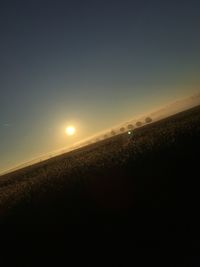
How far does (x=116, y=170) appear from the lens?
46.1 feet

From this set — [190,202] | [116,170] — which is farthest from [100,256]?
[116,170]

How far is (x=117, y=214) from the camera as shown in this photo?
36.6 ft

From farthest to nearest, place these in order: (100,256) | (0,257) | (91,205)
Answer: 1. (91,205)
2. (0,257)
3. (100,256)

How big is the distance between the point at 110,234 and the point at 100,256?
A: 3.33 feet

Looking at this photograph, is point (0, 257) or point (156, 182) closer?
point (0, 257)

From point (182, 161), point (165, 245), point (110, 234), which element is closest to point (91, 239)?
point (110, 234)

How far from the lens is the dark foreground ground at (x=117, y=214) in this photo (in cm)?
884

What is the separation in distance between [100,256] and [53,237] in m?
2.55

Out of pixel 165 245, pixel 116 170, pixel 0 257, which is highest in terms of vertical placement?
pixel 116 170

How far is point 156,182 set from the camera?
483 inches

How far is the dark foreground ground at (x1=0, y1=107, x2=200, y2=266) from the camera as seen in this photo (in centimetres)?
884

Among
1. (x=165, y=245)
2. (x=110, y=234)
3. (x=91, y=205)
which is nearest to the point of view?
(x=165, y=245)

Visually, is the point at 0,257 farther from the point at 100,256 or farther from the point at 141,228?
the point at 141,228

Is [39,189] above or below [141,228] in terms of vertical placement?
above
